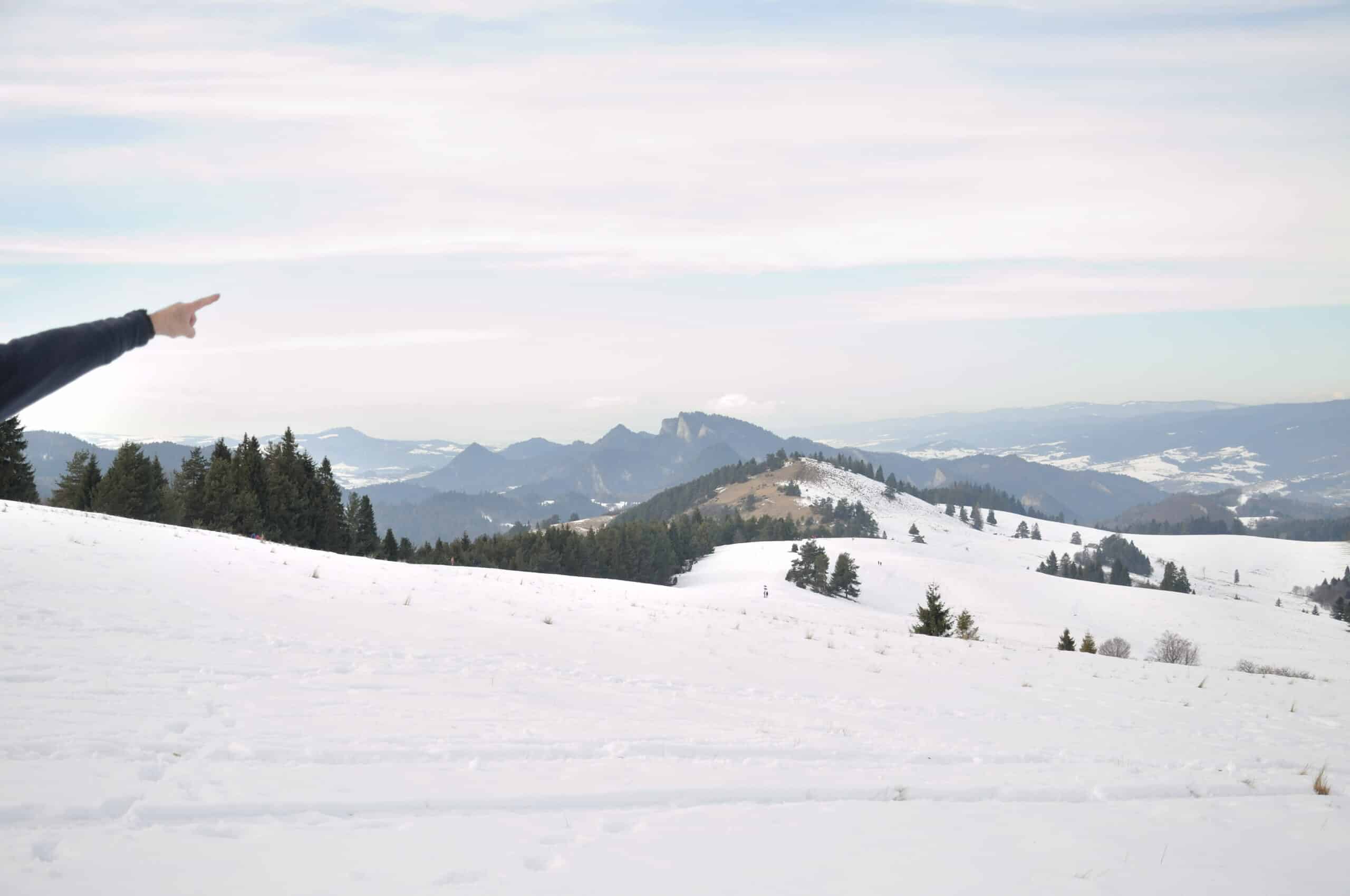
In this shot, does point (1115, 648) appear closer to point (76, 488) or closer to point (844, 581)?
point (844, 581)

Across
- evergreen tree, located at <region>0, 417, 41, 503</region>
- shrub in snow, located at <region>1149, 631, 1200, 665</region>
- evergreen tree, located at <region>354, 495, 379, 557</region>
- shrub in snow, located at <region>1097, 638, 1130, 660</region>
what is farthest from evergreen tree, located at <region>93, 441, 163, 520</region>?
shrub in snow, located at <region>1149, 631, 1200, 665</region>

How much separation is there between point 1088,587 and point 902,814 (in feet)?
376

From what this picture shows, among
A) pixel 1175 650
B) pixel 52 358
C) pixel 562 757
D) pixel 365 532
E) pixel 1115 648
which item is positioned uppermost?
pixel 52 358

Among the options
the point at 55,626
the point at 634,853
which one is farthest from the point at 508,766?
the point at 55,626

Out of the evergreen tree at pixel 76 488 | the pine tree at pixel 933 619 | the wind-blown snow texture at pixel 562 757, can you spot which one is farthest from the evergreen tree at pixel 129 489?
the pine tree at pixel 933 619

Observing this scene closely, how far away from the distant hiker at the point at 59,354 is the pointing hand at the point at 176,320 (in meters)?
0.04

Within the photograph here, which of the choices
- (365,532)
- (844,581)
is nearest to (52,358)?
(365,532)

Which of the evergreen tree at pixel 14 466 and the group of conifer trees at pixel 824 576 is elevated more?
the evergreen tree at pixel 14 466

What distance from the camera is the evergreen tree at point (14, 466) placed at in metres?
46.0

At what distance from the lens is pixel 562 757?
7.46 m

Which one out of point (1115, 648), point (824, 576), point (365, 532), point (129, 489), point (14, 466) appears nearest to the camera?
point (14, 466)

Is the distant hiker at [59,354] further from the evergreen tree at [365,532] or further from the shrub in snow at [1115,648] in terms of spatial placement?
the evergreen tree at [365,532]

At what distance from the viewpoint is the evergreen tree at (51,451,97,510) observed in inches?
2007

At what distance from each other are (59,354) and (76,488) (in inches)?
2497
